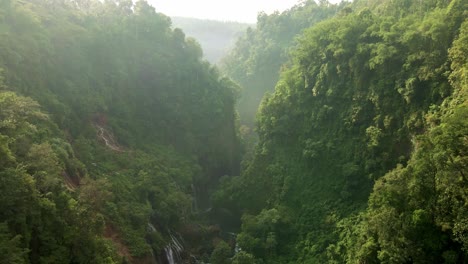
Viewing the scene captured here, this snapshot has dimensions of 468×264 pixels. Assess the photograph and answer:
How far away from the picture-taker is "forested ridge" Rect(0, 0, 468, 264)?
19.3 m

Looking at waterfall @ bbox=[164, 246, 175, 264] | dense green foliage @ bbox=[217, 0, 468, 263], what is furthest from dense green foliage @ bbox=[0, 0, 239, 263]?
dense green foliage @ bbox=[217, 0, 468, 263]

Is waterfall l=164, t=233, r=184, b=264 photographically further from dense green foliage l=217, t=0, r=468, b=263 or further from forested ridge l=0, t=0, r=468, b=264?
dense green foliage l=217, t=0, r=468, b=263

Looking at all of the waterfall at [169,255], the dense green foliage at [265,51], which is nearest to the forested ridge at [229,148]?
the waterfall at [169,255]

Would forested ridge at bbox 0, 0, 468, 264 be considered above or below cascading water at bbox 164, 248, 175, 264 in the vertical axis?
above

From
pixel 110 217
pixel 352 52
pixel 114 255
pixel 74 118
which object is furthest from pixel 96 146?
pixel 352 52

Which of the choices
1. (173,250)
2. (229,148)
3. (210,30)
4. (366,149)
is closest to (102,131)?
Answer: (173,250)

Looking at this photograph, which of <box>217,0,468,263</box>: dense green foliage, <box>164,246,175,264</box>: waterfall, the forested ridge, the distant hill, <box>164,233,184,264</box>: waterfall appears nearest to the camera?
the forested ridge

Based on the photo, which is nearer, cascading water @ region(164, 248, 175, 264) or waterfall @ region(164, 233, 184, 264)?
cascading water @ region(164, 248, 175, 264)

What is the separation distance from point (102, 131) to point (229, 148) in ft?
55.1

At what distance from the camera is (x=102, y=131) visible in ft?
116

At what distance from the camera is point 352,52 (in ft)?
104

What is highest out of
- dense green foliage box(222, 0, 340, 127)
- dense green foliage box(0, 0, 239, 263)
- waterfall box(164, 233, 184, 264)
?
dense green foliage box(222, 0, 340, 127)

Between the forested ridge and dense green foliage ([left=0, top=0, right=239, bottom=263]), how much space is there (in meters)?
0.11

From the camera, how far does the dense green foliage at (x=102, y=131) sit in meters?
18.4
